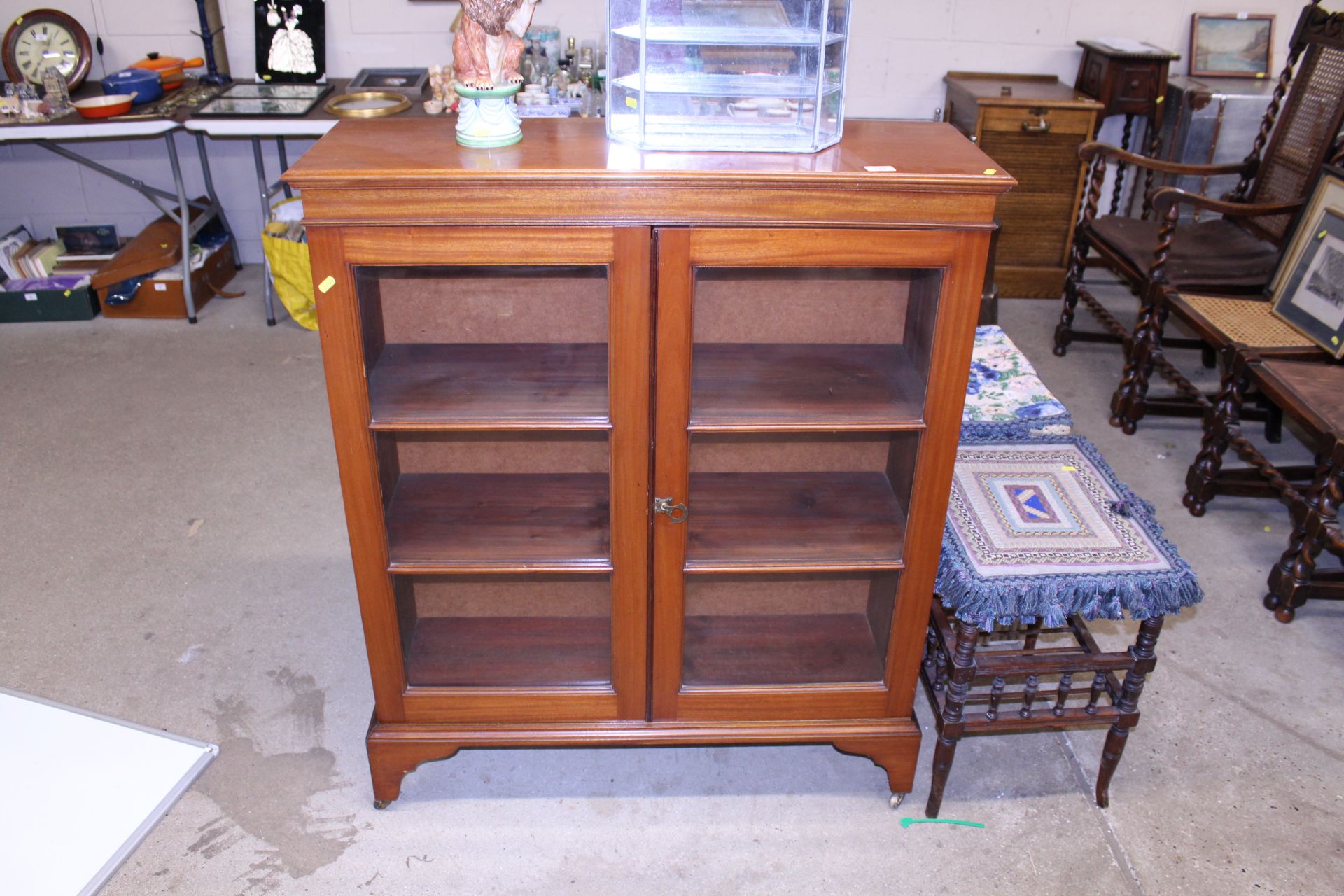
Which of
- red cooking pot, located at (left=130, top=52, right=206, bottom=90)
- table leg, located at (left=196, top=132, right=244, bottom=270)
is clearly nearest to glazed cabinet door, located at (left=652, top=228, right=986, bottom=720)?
table leg, located at (left=196, top=132, right=244, bottom=270)

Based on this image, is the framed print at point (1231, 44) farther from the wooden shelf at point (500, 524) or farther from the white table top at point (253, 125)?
the wooden shelf at point (500, 524)

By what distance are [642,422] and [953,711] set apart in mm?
958

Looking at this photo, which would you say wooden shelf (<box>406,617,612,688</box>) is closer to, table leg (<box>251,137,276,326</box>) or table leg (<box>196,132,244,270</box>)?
table leg (<box>251,137,276,326</box>)

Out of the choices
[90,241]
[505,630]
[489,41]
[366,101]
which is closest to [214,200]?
[90,241]

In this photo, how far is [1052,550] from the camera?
2148mm

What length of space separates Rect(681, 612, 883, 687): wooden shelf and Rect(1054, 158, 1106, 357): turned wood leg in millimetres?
2404

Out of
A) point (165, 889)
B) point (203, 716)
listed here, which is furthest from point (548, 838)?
point (203, 716)

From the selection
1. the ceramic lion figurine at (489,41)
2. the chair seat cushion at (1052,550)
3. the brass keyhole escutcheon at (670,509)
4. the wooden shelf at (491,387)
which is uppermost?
the ceramic lion figurine at (489,41)

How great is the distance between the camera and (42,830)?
5.02ft

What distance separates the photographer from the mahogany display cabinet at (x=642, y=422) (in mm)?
1725

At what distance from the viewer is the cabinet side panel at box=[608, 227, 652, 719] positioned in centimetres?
176

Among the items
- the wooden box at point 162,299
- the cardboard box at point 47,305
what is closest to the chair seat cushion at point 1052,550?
the wooden box at point 162,299

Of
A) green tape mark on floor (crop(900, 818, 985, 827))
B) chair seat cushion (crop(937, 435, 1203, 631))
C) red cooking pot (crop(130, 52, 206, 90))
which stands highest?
red cooking pot (crop(130, 52, 206, 90))

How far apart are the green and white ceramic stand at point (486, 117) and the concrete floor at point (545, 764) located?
1453 mm
